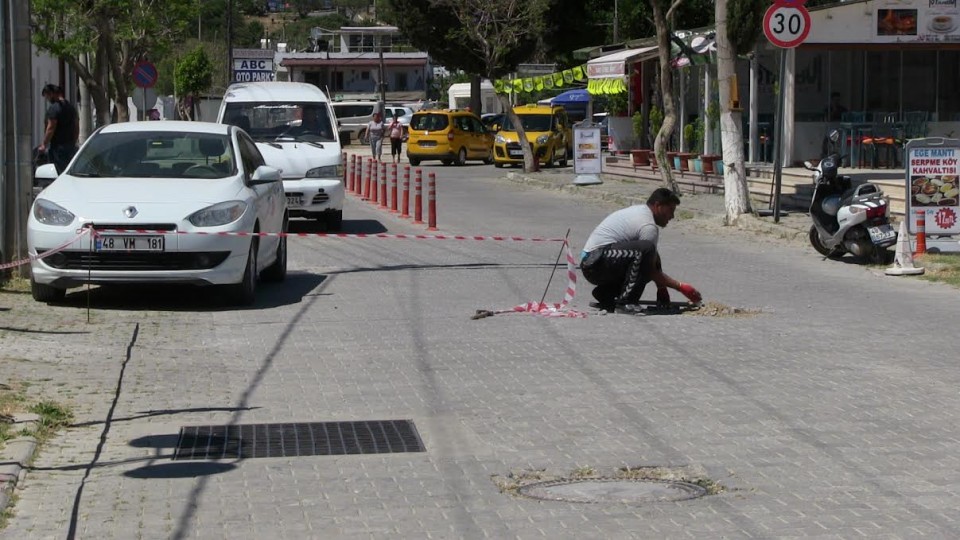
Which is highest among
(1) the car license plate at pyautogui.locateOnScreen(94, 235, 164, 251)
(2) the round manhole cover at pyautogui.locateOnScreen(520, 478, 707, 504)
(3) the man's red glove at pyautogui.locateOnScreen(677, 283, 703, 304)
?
(1) the car license plate at pyautogui.locateOnScreen(94, 235, 164, 251)

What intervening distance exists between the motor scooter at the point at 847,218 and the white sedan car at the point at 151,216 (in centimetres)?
706

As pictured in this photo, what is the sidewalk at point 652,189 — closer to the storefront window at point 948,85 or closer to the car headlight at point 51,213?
the storefront window at point 948,85

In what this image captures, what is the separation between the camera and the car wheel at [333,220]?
2016 cm

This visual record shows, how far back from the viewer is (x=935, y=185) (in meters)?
17.0

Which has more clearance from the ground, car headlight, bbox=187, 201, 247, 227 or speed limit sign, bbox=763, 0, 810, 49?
speed limit sign, bbox=763, 0, 810, 49

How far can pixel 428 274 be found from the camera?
15328 mm

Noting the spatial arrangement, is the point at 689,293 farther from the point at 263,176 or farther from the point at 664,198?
the point at 263,176

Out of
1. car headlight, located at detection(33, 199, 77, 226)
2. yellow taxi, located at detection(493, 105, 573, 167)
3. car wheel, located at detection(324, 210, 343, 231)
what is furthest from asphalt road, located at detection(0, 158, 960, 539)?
yellow taxi, located at detection(493, 105, 573, 167)

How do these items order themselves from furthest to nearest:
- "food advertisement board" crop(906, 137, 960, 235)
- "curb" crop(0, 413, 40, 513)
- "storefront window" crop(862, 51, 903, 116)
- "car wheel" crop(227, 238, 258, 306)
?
"storefront window" crop(862, 51, 903, 116)
"food advertisement board" crop(906, 137, 960, 235)
"car wheel" crop(227, 238, 258, 306)
"curb" crop(0, 413, 40, 513)

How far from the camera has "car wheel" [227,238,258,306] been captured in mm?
12680

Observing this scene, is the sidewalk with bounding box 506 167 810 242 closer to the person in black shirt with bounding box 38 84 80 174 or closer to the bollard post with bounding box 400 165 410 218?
the bollard post with bounding box 400 165 410 218

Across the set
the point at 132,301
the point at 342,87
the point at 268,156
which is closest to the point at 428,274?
the point at 132,301

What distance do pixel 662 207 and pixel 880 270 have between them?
192 inches

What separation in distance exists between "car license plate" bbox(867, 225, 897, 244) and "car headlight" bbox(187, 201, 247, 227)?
761 cm
